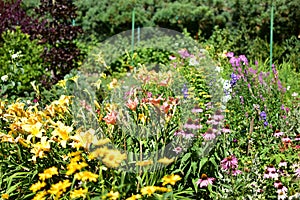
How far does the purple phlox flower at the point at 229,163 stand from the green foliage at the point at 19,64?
3301 millimetres

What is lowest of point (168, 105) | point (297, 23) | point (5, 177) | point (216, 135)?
point (5, 177)

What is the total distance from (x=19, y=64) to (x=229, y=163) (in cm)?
383

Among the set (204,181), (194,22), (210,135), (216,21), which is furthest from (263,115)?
(194,22)

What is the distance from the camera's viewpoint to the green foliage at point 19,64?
6211 mm

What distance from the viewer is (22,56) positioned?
21.9 feet

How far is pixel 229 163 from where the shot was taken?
3342 millimetres

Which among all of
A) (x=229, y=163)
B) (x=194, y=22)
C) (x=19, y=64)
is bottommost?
(x=229, y=163)

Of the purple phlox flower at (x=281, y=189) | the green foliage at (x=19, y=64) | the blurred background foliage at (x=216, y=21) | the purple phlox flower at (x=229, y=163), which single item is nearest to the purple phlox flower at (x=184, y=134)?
the purple phlox flower at (x=229, y=163)

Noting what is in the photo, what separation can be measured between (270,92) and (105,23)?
5.73 meters

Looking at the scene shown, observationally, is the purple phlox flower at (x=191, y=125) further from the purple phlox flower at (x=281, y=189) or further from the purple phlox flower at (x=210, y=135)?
the purple phlox flower at (x=281, y=189)

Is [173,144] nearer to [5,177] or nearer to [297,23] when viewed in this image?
[5,177]

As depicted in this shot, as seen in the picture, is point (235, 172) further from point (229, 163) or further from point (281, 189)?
point (281, 189)

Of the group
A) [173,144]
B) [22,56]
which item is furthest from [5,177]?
[22,56]

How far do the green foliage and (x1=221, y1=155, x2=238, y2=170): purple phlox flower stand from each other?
3.30 meters
